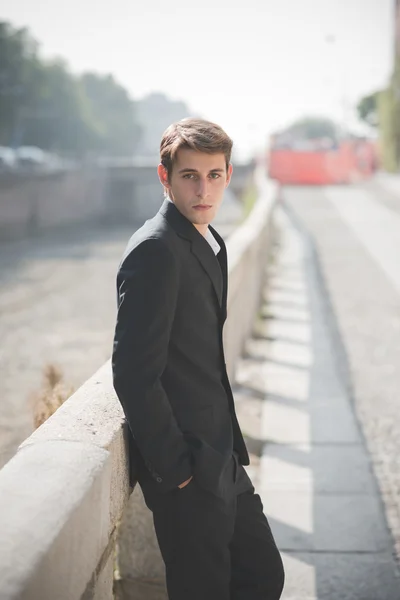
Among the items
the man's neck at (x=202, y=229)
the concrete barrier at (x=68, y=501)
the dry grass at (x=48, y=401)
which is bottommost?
the dry grass at (x=48, y=401)

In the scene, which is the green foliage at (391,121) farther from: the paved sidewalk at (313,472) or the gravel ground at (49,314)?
the paved sidewalk at (313,472)

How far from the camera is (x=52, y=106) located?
235 feet

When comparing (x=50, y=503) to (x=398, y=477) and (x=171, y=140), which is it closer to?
(x=171, y=140)

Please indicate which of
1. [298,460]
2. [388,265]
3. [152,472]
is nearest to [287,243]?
[388,265]

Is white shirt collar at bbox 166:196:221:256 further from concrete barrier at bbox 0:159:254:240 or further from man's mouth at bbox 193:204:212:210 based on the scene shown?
concrete barrier at bbox 0:159:254:240

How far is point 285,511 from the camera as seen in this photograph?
4031mm

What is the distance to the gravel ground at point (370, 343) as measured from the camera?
4691 millimetres

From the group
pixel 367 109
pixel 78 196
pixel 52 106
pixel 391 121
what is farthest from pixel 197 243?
pixel 367 109

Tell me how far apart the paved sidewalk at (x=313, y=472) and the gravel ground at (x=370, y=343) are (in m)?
0.09

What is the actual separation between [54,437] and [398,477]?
2737 mm

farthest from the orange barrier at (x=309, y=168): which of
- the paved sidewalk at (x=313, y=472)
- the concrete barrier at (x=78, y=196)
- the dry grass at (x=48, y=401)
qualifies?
the dry grass at (x=48, y=401)

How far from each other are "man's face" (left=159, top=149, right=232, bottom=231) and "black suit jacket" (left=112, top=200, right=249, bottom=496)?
0.13 ft

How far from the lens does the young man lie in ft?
6.72

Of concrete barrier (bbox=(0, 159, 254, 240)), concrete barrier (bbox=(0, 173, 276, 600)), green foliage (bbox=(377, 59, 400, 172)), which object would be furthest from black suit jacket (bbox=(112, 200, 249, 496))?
green foliage (bbox=(377, 59, 400, 172))
